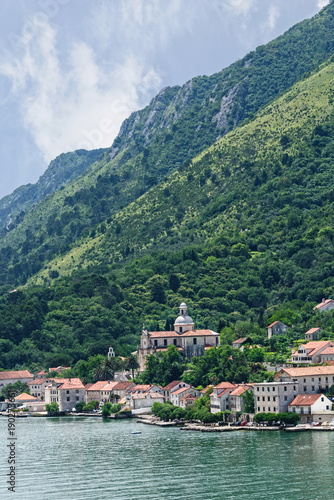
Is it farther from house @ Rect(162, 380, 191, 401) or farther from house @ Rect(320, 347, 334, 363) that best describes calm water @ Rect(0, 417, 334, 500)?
house @ Rect(320, 347, 334, 363)

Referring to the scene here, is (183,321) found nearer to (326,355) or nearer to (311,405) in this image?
(326,355)

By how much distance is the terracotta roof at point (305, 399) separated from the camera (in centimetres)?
12112

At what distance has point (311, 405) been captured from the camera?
396ft

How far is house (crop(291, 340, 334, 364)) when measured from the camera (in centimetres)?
14588

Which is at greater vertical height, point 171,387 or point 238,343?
point 238,343

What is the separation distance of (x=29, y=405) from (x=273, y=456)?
9768 centimetres

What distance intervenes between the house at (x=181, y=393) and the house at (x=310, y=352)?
15789mm

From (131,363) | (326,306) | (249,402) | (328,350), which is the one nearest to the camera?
(249,402)

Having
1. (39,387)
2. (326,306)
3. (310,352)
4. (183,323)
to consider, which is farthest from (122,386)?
(326,306)

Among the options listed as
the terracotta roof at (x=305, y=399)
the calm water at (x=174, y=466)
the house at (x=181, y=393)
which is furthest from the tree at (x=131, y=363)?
the terracotta roof at (x=305, y=399)

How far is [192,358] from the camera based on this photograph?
17538cm

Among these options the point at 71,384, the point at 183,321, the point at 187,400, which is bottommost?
the point at 187,400

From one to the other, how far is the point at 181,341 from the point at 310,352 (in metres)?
40.7

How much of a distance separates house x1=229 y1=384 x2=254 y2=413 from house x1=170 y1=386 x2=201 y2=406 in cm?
1466
